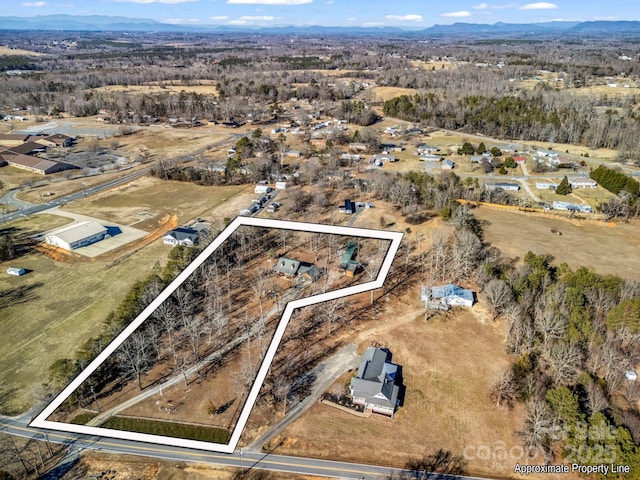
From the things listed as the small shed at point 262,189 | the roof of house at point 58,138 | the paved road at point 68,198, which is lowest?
the paved road at point 68,198

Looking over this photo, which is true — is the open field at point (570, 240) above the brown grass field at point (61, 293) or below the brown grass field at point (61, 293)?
above

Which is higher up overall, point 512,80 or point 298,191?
point 512,80

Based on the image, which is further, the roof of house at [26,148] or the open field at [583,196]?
the roof of house at [26,148]

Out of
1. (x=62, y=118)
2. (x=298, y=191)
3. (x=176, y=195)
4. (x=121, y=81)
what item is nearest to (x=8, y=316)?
(x=176, y=195)

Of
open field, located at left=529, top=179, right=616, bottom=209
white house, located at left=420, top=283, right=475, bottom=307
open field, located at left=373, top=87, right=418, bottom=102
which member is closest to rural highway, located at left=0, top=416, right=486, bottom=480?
white house, located at left=420, top=283, right=475, bottom=307

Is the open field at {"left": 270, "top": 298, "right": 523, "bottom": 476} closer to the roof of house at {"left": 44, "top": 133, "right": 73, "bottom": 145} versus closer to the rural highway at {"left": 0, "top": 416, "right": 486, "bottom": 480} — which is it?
the rural highway at {"left": 0, "top": 416, "right": 486, "bottom": 480}

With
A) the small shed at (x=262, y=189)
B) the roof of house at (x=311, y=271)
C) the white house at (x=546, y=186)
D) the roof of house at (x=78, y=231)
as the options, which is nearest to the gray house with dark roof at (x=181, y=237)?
the roof of house at (x=78, y=231)

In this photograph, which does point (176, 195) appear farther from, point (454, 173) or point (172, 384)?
point (454, 173)

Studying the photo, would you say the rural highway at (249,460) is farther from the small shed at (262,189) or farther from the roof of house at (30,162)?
the roof of house at (30,162)
